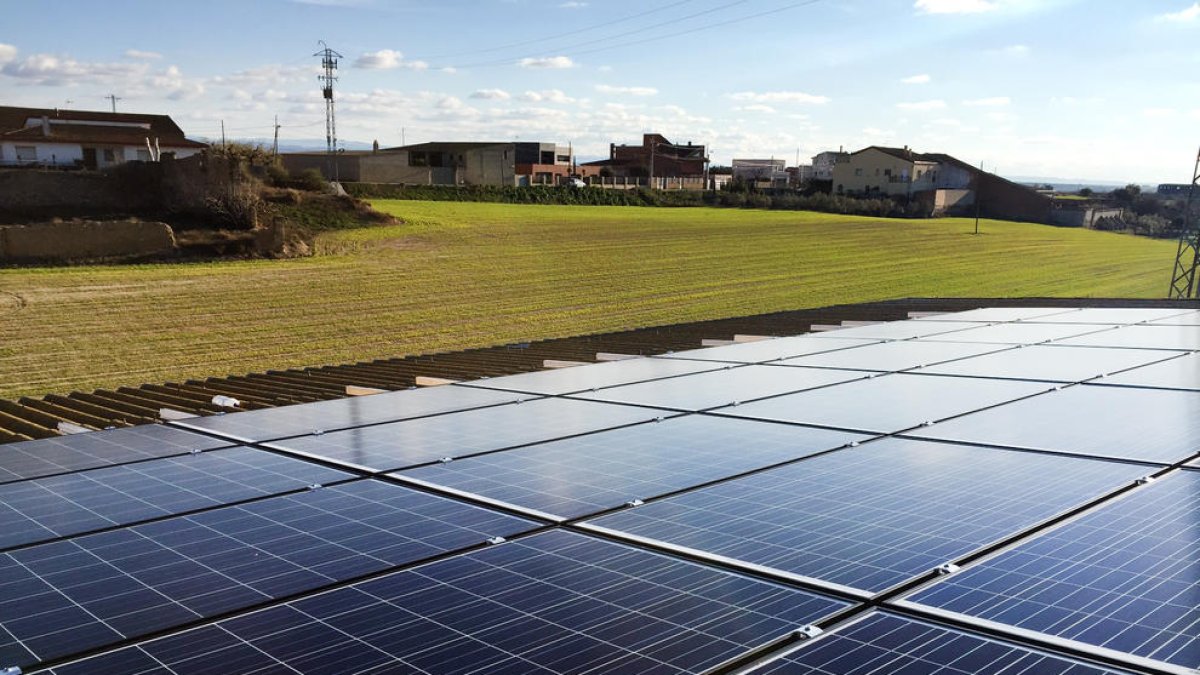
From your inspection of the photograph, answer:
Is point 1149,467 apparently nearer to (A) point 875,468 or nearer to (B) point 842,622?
(A) point 875,468

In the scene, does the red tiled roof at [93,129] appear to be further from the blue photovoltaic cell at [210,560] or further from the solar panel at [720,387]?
the blue photovoltaic cell at [210,560]

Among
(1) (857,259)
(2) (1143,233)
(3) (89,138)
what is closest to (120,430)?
(1) (857,259)

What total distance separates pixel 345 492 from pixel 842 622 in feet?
15.9

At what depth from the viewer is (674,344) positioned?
22703mm

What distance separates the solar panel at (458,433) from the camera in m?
10.1

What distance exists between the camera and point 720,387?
46.8ft

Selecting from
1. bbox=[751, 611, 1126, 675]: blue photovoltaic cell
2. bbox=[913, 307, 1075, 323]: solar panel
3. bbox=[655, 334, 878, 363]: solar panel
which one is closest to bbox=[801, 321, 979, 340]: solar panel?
bbox=[655, 334, 878, 363]: solar panel

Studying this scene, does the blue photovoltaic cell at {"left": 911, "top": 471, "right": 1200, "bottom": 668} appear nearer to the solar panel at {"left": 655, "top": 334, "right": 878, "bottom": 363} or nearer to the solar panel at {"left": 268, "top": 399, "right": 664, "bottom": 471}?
the solar panel at {"left": 268, "top": 399, "right": 664, "bottom": 471}

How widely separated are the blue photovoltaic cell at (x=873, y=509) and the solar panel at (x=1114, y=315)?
15897 mm

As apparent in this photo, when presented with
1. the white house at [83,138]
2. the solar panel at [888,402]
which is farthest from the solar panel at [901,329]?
the white house at [83,138]

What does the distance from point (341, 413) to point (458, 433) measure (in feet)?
8.63

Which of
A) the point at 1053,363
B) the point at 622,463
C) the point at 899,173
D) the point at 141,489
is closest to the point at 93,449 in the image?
the point at 141,489

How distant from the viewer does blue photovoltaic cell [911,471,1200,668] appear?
5332mm

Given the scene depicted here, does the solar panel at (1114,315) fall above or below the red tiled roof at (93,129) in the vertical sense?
below
